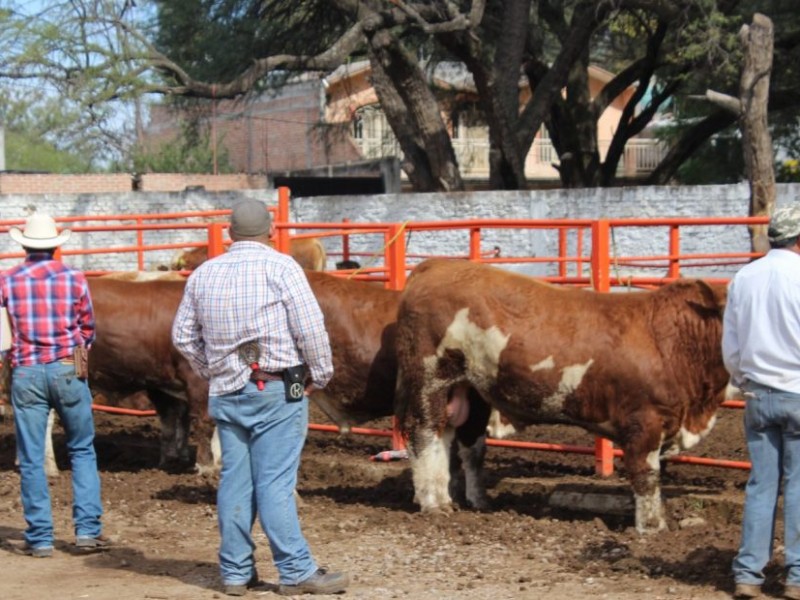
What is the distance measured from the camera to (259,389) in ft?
18.9

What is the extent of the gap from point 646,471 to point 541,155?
42327mm

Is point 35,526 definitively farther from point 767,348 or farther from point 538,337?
point 767,348

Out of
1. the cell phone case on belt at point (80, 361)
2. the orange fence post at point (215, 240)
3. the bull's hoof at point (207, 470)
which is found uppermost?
the orange fence post at point (215, 240)

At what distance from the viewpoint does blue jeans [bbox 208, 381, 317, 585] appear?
5750 millimetres

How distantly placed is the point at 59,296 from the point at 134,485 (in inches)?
98.2

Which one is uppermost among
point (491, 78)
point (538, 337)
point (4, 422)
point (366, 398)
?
point (491, 78)

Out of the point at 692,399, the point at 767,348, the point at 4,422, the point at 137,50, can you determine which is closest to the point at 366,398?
the point at 692,399

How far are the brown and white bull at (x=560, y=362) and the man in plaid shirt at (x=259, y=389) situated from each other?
1.73 metres

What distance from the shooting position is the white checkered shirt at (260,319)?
18.9 ft

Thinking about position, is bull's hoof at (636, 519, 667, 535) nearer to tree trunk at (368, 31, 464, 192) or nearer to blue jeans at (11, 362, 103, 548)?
blue jeans at (11, 362, 103, 548)

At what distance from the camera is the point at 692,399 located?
7.03m

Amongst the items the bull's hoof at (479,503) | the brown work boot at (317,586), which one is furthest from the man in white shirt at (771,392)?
the bull's hoof at (479,503)

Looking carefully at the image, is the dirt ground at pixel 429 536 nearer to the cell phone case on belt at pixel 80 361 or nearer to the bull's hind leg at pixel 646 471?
the bull's hind leg at pixel 646 471

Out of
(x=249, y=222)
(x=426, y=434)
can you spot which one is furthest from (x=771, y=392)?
(x=426, y=434)
